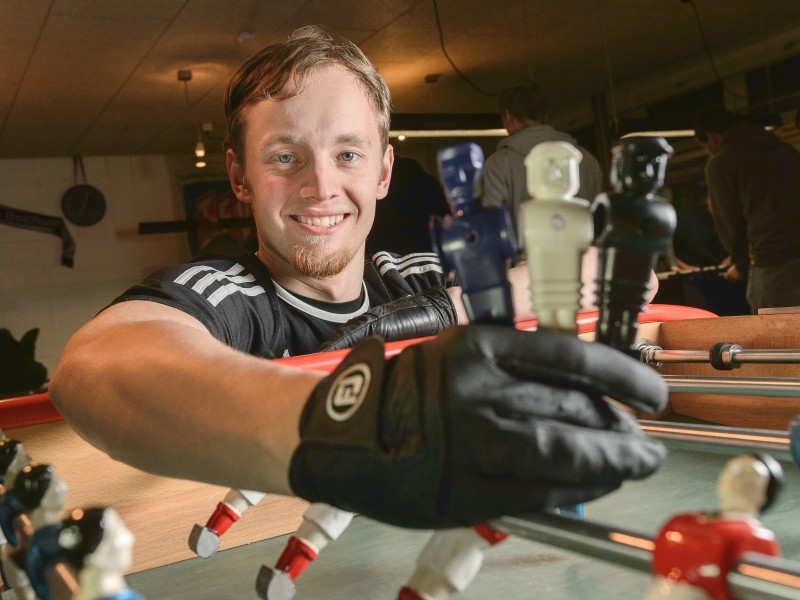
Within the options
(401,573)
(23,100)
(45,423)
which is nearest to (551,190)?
(401,573)

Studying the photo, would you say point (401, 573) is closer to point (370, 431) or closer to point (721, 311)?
point (370, 431)

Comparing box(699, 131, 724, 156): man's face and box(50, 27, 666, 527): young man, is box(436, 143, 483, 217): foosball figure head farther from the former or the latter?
box(699, 131, 724, 156): man's face

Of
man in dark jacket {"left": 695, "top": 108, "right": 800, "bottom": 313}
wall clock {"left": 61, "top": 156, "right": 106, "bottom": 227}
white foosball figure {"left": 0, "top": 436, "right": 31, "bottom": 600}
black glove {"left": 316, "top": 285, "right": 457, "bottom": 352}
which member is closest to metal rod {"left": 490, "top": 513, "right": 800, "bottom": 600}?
white foosball figure {"left": 0, "top": 436, "right": 31, "bottom": 600}

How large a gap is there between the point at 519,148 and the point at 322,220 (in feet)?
7.53

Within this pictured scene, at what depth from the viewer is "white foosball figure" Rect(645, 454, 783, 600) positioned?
1.32 feet

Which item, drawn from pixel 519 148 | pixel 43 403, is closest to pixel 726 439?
pixel 43 403

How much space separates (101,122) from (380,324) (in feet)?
24.5

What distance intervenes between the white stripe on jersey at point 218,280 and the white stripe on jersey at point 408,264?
0.44 metres

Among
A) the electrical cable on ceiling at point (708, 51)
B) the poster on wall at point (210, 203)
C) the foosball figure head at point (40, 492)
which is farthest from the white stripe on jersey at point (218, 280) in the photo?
the poster on wall at point (210, 203)

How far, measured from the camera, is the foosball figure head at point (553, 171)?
47 centimetres

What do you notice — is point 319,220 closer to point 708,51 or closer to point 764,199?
point 764,199

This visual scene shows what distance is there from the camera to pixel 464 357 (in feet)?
1.53

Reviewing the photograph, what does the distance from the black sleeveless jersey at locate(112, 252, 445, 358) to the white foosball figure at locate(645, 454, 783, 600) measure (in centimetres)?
91

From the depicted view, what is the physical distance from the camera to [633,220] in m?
0.49
